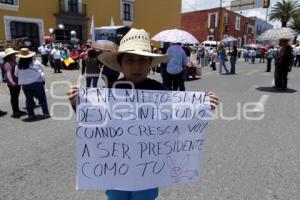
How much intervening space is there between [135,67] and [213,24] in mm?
56073

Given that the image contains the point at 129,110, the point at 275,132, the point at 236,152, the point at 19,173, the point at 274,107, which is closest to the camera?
the point at 129,110

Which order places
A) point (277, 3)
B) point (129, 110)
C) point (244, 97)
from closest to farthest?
point (129, 110)
point (244, 97)
point (277, 3)

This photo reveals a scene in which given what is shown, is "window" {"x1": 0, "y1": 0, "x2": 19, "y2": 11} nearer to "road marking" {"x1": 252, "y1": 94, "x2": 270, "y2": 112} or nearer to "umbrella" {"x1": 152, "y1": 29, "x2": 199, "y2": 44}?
"umbrella" {"x1": 152, "y1": 29, "x2": 199, "y2": 44}

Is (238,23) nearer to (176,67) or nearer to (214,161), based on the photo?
(176,67)

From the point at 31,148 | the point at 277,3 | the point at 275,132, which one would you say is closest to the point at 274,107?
the point at 275,132

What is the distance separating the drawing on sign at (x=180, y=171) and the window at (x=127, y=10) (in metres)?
34.8

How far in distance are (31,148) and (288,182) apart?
3.49 m

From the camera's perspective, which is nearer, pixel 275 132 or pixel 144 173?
pixel 144 173

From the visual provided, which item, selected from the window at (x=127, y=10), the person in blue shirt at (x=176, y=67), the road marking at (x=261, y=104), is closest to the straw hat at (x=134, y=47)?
the road marking at (x=261, y=104)

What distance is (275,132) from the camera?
5.52 metres

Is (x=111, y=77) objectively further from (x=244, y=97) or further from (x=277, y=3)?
(x=277, y=3)

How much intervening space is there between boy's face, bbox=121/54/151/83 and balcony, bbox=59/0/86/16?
2860cm

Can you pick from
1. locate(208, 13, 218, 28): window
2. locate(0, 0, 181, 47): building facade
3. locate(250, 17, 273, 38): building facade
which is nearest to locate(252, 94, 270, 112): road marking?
locate(0, 0, 181, 47): building facade

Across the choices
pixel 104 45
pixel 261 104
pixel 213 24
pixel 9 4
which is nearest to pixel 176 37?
pixel 261 104
